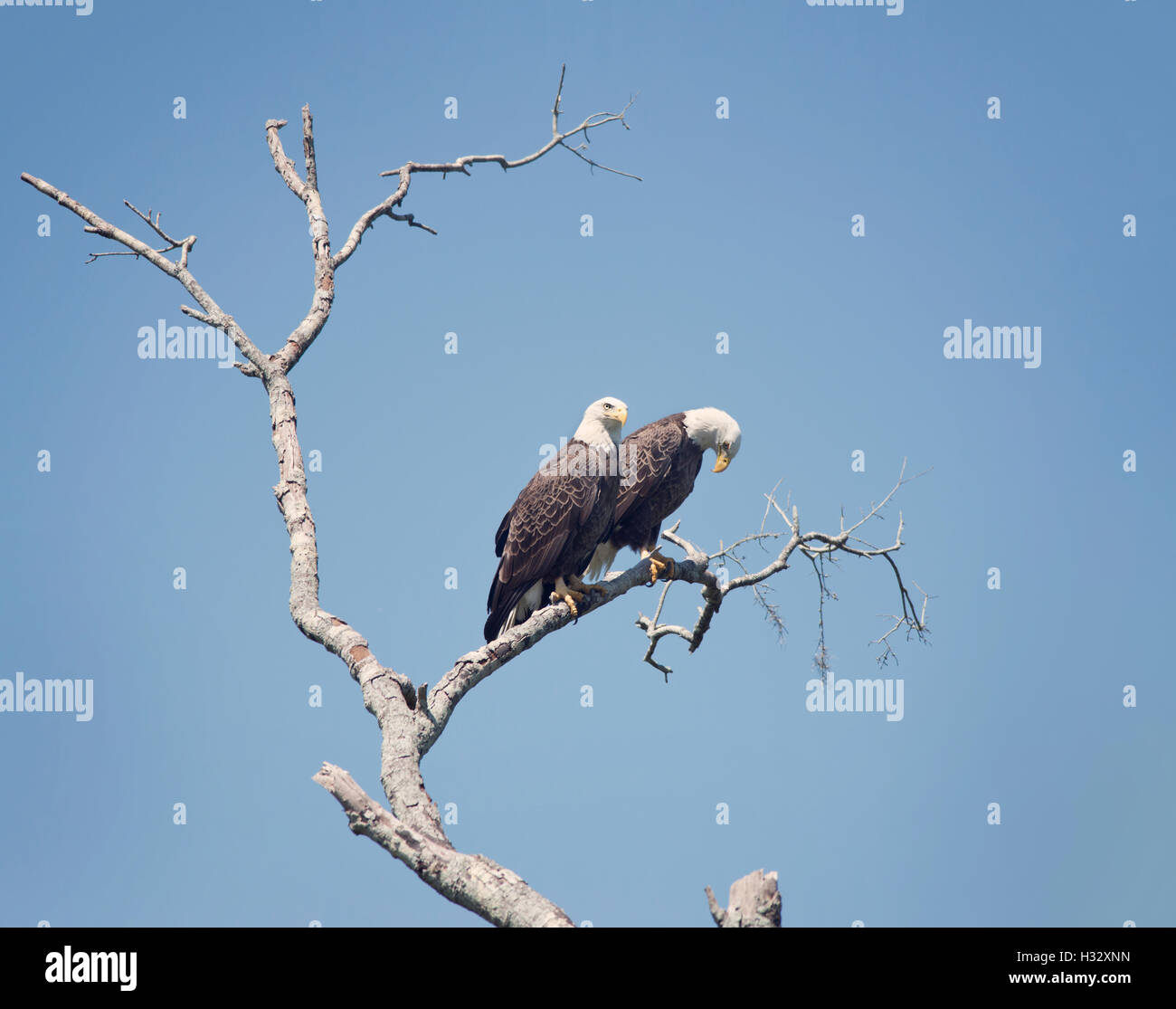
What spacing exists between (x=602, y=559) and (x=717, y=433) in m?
1.65

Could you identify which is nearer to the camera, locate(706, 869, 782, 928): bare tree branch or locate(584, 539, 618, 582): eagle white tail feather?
locate(706, 869, 782, 928): bare tree branch

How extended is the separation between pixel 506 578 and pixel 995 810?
5.64 meters

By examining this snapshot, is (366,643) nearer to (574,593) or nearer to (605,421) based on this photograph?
(574,593)

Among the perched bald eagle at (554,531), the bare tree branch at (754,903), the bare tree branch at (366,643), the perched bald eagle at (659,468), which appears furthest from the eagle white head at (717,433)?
the bare tree branch at (754,903)

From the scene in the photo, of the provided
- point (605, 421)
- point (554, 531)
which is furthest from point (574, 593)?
point (605, 421)

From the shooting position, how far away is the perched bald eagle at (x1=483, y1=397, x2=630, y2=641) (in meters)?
6.99

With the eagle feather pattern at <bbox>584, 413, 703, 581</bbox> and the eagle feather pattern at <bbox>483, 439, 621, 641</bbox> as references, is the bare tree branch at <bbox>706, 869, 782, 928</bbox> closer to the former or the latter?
the eagle feather pattern at <bbox>483, 439, 621, 641</bbox>

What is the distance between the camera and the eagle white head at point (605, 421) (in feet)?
25.3

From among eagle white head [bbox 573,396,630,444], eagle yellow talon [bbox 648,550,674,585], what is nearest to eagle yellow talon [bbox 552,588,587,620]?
eagle yellow talon [bbox 648,550,674,585]

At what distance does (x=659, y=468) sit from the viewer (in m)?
8.63

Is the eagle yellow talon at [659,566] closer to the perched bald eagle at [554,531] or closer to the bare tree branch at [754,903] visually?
the perched bald eagle at [554,531]
